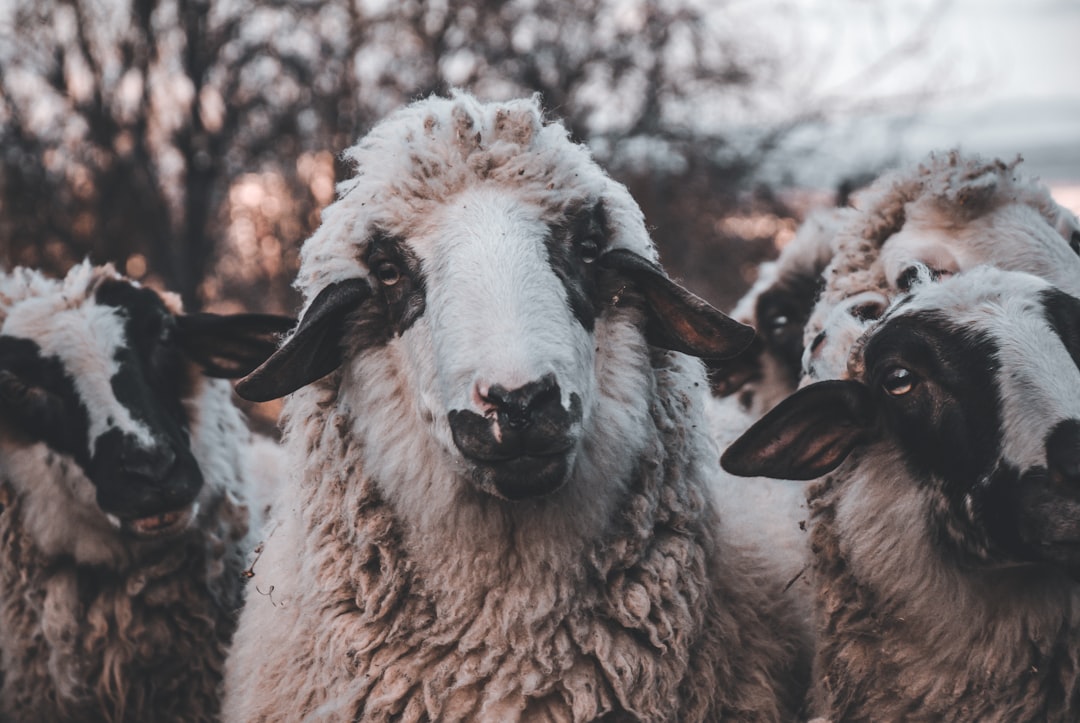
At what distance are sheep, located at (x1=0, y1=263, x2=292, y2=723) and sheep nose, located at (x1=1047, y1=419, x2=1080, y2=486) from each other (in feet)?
8.32

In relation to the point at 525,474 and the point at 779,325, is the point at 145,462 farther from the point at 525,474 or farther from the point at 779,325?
the point at 779,325

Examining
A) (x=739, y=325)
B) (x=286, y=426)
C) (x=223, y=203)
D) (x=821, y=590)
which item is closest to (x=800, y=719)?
(x=821, y=590)

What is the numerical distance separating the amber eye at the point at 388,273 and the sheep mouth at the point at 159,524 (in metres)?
1.24

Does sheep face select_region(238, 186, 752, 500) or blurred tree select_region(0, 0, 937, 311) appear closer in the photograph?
sheep face select_region(238, 186, 752, 500)

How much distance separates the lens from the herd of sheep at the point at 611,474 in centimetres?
276

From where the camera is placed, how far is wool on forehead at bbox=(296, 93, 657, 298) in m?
3.07

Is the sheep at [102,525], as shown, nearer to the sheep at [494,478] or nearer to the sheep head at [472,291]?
the sheep at [494,478]

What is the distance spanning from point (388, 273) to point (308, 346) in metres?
0.29

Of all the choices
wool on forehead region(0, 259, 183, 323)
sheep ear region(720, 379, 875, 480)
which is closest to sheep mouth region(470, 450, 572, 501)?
sheep ear region(720, 379, 875, 480)

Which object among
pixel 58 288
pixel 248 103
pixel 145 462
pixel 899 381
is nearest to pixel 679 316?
pixel 899 381

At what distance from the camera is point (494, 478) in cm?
265

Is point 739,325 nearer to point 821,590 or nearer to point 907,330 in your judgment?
point 907,330

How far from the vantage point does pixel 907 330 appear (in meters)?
2.98

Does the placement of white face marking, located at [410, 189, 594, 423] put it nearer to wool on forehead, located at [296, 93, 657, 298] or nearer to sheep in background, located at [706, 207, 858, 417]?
wool on forehead, located at [296, 93, 657, 298]
